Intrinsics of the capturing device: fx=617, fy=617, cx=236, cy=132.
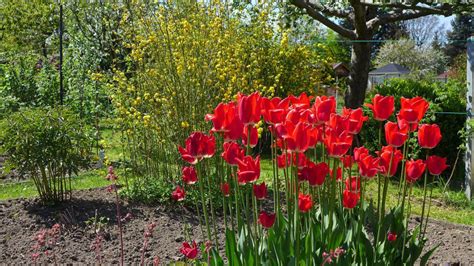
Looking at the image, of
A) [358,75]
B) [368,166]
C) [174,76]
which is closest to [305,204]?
[368,166]

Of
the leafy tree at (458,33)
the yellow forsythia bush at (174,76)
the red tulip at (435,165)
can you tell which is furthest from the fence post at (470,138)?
the leafy tree at (458,33)

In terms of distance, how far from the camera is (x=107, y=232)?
14.6ft

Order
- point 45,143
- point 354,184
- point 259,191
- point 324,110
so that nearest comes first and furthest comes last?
1. point 324,110
2. point 259,191
3. point 354,184
4. point 45,143

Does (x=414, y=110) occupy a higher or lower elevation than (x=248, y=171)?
higher

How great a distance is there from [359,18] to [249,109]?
6722mm

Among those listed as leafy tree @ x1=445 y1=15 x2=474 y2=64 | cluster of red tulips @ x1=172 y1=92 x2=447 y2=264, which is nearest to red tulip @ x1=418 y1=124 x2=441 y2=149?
cluster of red tulips @ x1=172 y1=92 x2=447 y2=264

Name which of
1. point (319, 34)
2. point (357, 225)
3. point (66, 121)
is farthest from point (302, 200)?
point (319, 34)

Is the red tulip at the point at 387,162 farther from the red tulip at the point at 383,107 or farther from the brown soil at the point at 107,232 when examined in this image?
the brown soil at the point at 107,232

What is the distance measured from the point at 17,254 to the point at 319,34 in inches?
276

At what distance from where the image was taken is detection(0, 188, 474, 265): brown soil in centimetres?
401

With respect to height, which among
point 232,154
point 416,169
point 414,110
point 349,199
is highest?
point 414,110

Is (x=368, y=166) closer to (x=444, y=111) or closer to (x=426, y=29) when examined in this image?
(x=444, y=111)

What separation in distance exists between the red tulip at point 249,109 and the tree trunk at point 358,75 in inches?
274

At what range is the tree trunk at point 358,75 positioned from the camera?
28.8ft
